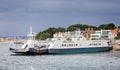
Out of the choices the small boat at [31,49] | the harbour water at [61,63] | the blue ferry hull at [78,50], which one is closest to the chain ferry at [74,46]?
the blue ferry hull at [78,50]

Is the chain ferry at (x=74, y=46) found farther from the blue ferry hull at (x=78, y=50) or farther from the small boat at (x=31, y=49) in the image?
the small boat at (x=31, y=49)

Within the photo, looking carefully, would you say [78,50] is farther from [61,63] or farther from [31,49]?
[61,63]

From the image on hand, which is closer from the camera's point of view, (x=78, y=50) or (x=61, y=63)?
(x=61, y=63)

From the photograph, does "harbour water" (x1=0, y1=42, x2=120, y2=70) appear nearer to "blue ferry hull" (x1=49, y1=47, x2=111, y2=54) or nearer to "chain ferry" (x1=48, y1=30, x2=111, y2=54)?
"blue ferry hull" (x1=49, y1=47, x2=111, y2=54)

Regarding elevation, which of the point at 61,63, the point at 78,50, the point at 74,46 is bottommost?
the point at 61,63

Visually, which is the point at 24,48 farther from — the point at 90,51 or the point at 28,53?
the point at 90,51

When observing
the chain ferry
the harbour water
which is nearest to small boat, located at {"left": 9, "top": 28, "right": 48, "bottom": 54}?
the chain ferry

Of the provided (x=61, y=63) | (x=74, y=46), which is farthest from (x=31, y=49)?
(x=61, y=63)

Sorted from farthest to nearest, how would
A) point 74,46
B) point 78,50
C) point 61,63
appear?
1. point 78,50
2. point 74,46
3. point 61,63

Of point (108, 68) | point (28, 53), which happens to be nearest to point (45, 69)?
point (108, 68)

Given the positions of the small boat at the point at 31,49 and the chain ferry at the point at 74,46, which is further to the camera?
the chain ferry at the point at 74,46

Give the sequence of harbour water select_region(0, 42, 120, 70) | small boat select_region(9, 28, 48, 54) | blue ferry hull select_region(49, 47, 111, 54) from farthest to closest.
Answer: blue ferry hull select_region(49, 47, 111, 54) → small boat select_region(9, 28, 48, 54) → harbour water select_region(0, 42, 120, 70)

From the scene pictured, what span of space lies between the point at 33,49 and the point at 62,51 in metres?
9.64

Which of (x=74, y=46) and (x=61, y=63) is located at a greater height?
(x=74, y=46)
